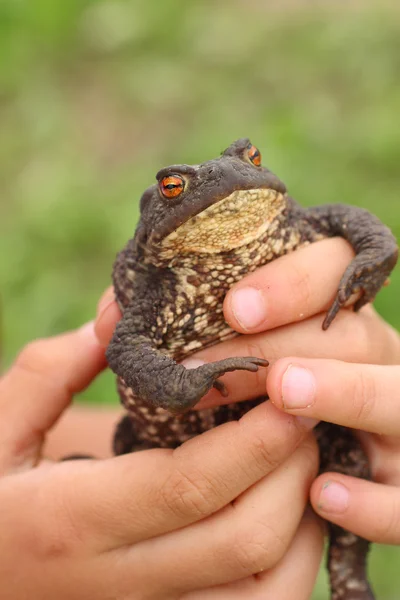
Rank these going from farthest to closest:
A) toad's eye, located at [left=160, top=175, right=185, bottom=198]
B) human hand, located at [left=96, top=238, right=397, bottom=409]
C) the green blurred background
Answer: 1. the green blurred background
2. human hand, located at [left=96, top=238, right=397, bottom=409]
3. toad's eye, located at [left=160, top=175, right=185, bottom=198]

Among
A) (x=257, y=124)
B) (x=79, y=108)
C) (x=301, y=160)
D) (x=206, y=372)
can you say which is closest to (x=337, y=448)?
(x=206, y=372)

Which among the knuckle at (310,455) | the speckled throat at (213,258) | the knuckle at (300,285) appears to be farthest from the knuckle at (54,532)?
the knuckle at (300,285)

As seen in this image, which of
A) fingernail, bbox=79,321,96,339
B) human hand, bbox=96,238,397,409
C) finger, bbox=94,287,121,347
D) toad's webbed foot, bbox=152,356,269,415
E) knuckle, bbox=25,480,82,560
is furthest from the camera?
fingernail, bbox=79,321,96,339

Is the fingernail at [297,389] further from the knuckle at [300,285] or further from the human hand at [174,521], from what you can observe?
the knuckle at [300,285]

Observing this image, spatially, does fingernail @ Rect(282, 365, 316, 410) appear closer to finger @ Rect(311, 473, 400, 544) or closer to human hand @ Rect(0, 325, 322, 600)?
human hand @ Rect(0, 325, 322, 600)

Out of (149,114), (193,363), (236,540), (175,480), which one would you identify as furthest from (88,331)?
(149,114)

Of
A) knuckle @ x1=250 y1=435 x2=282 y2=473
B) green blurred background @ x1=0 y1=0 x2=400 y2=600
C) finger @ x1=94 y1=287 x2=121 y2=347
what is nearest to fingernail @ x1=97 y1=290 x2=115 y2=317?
finger @ x1=94 y1=287 x2=121 y2=347

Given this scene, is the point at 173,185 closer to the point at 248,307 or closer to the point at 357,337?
the point at 248,307

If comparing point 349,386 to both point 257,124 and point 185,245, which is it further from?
point 257,124

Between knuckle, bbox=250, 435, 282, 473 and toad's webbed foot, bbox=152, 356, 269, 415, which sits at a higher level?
toad's webbed foot, bbox=152, 356, 269, 415
